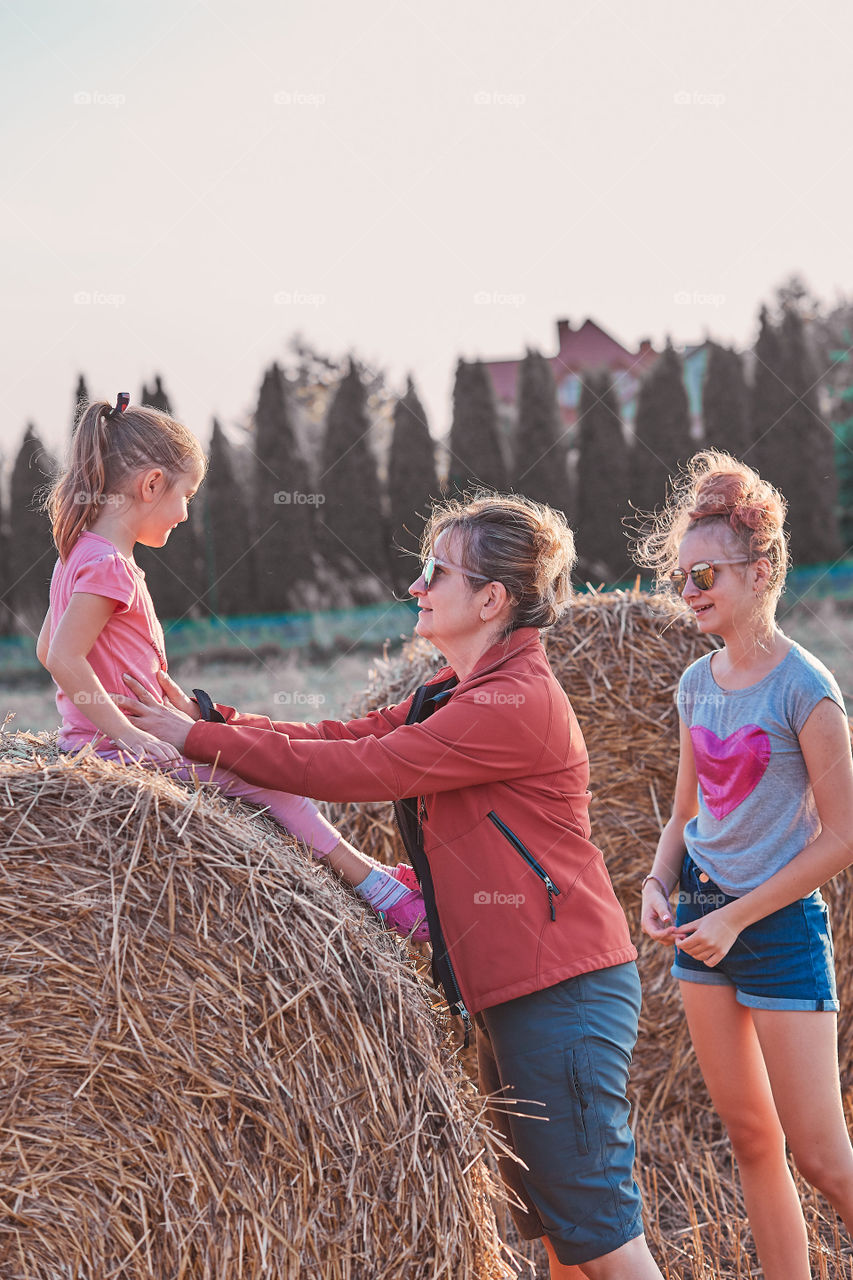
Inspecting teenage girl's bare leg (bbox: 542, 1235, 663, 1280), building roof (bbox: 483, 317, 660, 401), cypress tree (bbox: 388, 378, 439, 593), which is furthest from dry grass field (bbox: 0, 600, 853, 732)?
building roof (bbox: 483, 317, 660, 401)

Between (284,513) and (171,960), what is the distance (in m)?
12.0

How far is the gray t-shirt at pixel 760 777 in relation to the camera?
8.03 ft

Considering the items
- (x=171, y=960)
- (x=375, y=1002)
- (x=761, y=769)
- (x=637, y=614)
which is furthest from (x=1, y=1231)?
(x=637, y=614)

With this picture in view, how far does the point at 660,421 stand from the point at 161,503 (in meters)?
12.4

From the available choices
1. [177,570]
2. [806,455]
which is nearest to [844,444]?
[806,455]

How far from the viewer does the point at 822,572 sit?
14.6 metres

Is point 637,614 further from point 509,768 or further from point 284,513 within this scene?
point 284,513

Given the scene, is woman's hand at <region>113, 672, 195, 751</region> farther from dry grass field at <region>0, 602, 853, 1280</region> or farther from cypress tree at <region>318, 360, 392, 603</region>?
cypress tree at <region>318, 360, 392, 603</region>

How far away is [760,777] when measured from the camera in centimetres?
248

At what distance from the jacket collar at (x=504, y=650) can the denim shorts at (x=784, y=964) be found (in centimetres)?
79

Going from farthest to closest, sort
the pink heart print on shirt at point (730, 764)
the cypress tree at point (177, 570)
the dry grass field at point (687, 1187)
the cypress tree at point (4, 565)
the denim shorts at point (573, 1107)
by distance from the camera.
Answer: the cypress tree at point (4, 565)
the cypress tree at point (177, 570)
the dry grass field at point (687, 1187)
the pink heart print on shirt at point (730, 764)
the denim shorts at point (573, 1107)

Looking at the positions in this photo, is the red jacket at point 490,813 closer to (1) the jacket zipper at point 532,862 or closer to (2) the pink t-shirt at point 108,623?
(1) the jacket zipper at point 532,862

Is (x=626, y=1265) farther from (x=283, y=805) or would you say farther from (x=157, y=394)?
(x=157, y=394)

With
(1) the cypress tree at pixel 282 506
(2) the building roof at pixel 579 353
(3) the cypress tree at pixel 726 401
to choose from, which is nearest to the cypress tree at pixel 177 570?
(1) the cypress tree at pixel 282 506
